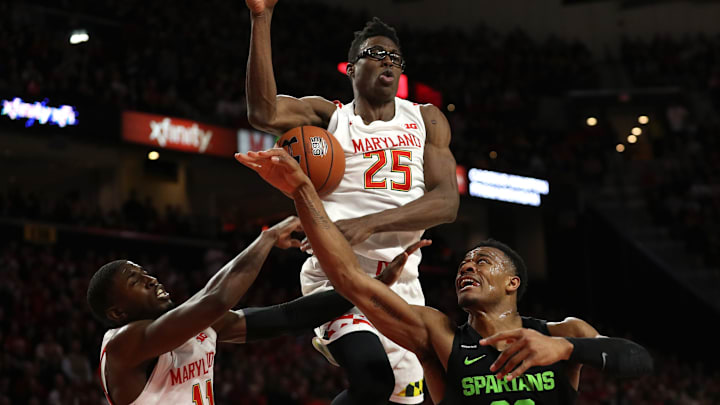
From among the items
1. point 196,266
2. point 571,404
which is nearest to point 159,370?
point 571,404

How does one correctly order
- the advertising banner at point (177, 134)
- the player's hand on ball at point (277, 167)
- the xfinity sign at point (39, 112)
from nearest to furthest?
the player's hand on ball at point (277, 167) → the xfinity sign at point (39, 112) → the advertising banner at point (177, 134)

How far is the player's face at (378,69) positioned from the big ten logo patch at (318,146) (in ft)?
1.46

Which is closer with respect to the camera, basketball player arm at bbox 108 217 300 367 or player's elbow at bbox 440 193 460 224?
basketball player arm at bbox 108 217 300 367

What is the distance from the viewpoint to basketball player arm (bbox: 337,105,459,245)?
14.4 ft

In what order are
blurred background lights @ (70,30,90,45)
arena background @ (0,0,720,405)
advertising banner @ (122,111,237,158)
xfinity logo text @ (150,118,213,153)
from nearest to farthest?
arena background @ (0,0,720,405), advertising banner @ (122,111,237,158), xfinity logo text @ (150,118,213,153), blurred background lights @ (70,30,90,45)

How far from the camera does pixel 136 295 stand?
423 centimetres

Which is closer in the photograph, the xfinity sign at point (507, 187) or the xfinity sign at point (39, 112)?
the xfinity sign at point (39, 112)

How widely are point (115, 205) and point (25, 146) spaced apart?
259 cm

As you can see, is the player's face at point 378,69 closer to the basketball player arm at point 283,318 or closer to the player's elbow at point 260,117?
the player's elbow at point 260,117

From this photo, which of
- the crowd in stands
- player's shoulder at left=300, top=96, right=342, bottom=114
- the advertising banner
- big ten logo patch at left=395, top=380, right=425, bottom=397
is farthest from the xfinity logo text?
big ten logo patch at left=395, top=380, right=425, bottom=397

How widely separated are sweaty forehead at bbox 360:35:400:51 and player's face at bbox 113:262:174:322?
156cm

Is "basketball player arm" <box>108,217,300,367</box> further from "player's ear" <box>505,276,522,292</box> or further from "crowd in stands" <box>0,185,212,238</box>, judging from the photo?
"crowd in stands" <box>0,185,212,238</box>

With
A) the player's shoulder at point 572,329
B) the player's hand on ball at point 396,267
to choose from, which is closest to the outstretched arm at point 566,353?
the player's shoulder at point 572,329

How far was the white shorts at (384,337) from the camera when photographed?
4570mm
